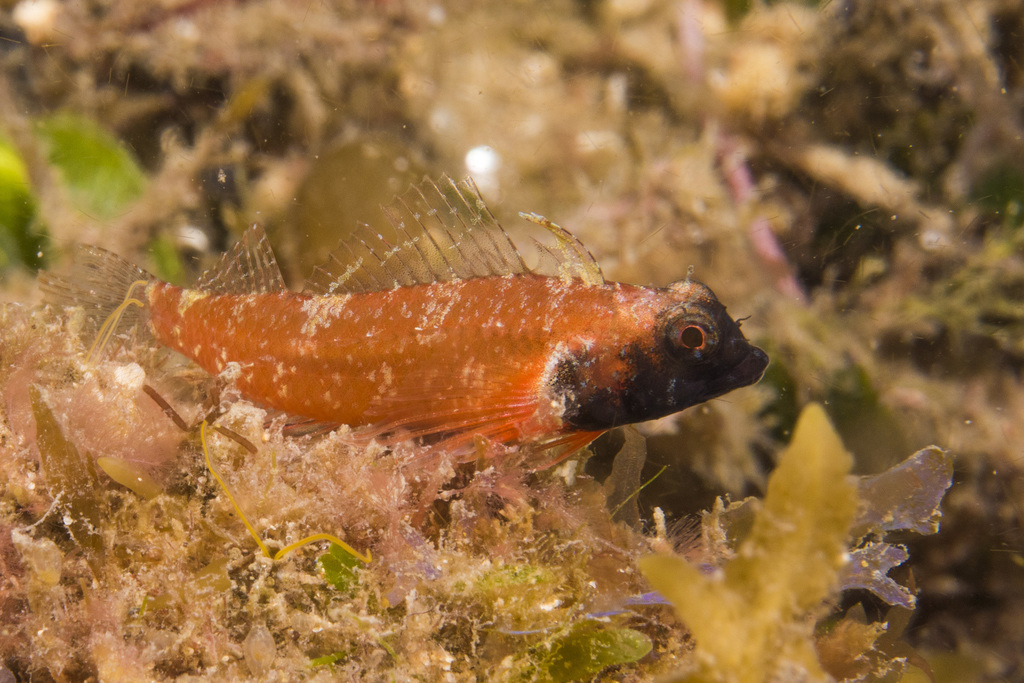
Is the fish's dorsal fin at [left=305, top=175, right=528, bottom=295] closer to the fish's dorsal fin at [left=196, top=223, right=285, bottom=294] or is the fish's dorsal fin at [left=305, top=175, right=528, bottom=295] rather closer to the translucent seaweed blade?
the fish's dorsal fin at [left=196, top=223, right=285, bottom=294]

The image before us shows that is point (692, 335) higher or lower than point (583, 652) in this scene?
higher

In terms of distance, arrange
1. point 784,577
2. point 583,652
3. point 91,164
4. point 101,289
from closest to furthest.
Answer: point 784,577
point 583,652
point 101,289
point 91,164

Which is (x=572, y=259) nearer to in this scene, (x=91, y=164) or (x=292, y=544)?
(x=292, y=544)

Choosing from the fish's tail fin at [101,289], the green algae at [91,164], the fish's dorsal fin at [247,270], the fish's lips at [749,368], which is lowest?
the fish's lips at [749,368]

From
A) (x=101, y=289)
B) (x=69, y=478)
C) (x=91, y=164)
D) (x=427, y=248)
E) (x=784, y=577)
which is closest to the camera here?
(x=784, y=577)

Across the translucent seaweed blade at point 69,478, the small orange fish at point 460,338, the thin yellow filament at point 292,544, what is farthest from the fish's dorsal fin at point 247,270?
the thin yellow filament at point 292,544

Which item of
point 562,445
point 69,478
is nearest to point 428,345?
point 562,445

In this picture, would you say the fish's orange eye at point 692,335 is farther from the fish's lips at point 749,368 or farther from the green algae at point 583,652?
the green algae at point 583,652

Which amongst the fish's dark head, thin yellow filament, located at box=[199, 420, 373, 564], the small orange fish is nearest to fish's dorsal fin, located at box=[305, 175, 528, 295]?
the small orange fish
